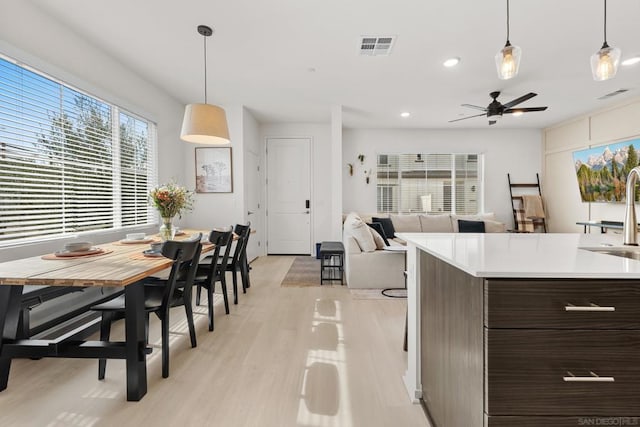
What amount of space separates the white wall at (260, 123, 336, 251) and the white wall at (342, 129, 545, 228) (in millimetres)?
474

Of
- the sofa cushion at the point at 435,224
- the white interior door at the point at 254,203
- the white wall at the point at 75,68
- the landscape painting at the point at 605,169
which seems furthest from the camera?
the sofa cushion at the point at 435,224

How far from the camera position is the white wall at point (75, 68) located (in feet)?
7.41

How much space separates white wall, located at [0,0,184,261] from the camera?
2.26 meters

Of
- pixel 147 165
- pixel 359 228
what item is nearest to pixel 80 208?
pixel 147 165

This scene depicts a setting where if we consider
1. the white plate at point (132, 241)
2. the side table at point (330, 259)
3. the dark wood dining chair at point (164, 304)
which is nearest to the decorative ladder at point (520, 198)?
the side table at point (330, 259)

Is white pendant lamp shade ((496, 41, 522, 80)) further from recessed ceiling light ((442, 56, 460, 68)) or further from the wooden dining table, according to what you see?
the wooden dining table

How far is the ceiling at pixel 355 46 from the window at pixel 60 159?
629 mm

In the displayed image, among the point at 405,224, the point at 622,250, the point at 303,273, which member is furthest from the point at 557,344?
the point at 405,224

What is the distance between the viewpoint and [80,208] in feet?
9.54

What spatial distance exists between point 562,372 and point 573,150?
6.29 m

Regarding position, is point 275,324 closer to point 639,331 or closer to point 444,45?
point 639,331

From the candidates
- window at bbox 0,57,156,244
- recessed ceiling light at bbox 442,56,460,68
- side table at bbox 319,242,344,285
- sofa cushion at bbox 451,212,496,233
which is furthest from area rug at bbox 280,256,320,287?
recessed ceiling light at bbox 442,56,460,68

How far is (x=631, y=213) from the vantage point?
4.58ft

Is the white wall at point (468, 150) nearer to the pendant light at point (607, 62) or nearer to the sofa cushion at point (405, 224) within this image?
the sofa cushion at point (405, 224)
